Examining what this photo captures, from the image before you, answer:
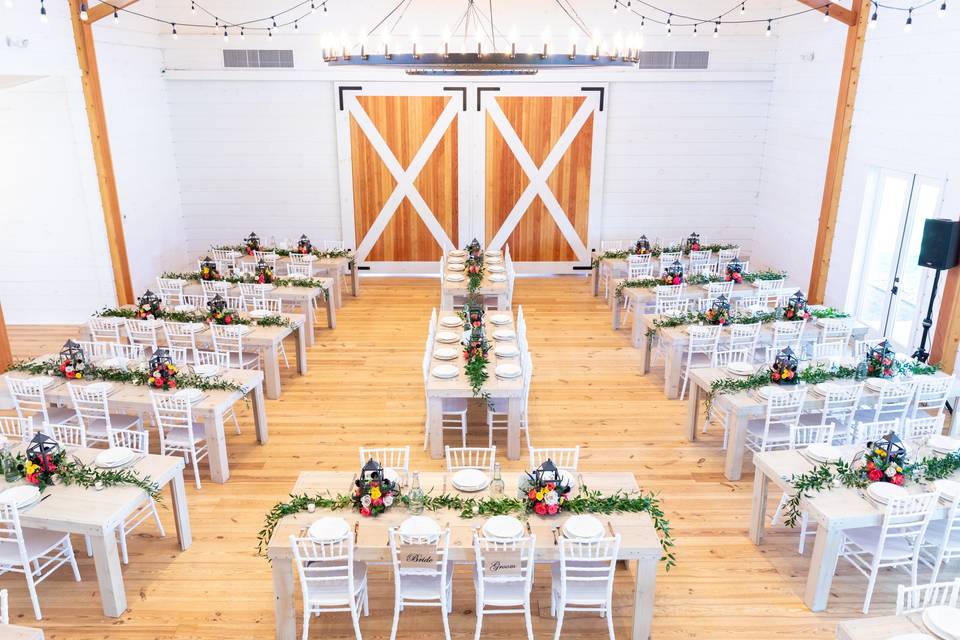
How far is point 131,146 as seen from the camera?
520 inches

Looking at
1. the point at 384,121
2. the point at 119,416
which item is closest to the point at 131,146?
the point at 384,121

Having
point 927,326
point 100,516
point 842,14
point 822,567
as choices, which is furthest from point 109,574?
point 842,14

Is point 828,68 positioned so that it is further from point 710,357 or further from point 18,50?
point 18,50

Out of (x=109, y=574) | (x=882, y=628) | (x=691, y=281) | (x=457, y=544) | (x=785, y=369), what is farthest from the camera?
(x=691, y=281)

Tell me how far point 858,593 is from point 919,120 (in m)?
7.27

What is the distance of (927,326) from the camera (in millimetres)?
9664

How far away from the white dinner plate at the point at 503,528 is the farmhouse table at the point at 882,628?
89.2 inches

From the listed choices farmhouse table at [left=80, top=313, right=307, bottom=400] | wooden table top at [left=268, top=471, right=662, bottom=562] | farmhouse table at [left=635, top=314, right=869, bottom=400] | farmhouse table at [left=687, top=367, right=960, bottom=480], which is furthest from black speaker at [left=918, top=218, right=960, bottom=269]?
farmhouse table at [left=80, top=313, right=307, bottom=400]

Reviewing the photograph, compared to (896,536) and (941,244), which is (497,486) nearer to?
(896,536)

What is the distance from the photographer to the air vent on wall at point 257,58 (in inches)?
568

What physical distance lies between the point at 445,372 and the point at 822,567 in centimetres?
428

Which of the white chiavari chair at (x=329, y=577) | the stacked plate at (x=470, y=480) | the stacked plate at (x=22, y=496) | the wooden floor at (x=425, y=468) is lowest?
the wooden floor at (x=425, y=468)

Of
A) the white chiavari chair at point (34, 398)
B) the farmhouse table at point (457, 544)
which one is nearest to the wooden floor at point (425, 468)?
the farmhouse table at point (457, 544)

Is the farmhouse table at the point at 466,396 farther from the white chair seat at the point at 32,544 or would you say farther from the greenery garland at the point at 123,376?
the white chair seat at the point at 32,544
